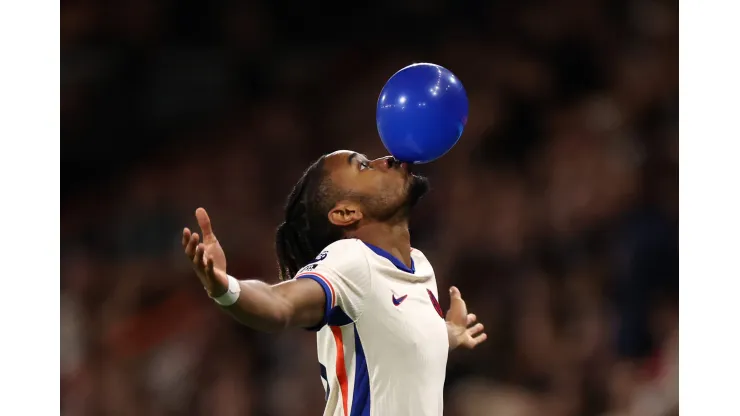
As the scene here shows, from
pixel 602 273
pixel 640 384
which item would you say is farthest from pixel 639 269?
pixel 640 384

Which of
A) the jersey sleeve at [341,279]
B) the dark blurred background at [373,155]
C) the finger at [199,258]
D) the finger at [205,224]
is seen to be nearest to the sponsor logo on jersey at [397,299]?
the jersey sleeve at [341,279]

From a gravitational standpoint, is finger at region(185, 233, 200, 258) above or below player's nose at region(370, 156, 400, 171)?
below

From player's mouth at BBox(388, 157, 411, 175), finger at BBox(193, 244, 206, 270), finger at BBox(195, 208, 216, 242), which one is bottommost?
finger at BBox(193, 244, 206, 270)

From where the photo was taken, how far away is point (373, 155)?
17.0ft

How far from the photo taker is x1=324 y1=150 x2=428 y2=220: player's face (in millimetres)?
2811

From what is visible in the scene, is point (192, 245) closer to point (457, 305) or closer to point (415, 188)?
point (415, 188)

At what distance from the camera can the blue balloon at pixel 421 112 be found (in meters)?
2.88

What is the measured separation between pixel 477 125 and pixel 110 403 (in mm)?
2604

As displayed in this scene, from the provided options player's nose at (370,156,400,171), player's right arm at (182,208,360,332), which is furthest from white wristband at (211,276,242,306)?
player's nose at (370,156,400,171)

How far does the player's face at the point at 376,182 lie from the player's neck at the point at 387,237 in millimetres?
35

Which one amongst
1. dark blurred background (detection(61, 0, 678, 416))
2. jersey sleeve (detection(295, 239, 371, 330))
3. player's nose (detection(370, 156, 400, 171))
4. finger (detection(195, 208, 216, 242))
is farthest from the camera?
dark blurred background (detection(61, 0, 678, 416))

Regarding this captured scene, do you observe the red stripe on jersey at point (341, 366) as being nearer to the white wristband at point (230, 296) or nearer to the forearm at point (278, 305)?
the forearm at point (278, 305)

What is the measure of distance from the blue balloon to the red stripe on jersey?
2.10 ft

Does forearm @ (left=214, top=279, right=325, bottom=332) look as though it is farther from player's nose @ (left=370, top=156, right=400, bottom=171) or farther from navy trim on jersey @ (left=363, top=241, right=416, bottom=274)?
player's nose @ (left=370, top=156, right=400, bottom=171)
